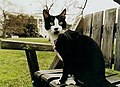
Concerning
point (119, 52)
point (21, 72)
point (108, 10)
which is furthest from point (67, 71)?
point (21, 72)

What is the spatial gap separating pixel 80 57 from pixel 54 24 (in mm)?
463

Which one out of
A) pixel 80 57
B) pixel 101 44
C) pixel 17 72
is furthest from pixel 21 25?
pixel 80 57

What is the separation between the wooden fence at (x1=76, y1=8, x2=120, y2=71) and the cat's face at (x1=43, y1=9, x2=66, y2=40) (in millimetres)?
427

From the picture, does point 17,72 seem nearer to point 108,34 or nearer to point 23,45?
point 23,45

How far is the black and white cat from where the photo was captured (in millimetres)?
1790

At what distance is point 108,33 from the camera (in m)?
2.36

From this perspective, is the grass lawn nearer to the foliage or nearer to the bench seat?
the bench seat

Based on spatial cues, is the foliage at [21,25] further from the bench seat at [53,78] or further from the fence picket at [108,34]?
the bench seat at [53,78]

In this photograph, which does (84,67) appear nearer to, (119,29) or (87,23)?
(119,29)

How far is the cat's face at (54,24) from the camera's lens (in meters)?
2.15

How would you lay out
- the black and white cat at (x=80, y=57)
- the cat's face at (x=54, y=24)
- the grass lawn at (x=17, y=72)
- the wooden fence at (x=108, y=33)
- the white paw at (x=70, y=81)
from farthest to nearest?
the grass lawn at (x=17, y=72) → the wooden fence at (x=108, y=33) → the cat's face at (x=54, y=24) → the white paw at (x=70, y=81) → the black and white cat at (x=80, y=57)

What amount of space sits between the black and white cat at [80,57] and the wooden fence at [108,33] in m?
0.42

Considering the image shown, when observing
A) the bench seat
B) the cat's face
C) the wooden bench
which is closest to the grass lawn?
the wooden bench

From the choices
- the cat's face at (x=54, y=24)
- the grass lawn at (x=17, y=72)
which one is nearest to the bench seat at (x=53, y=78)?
the cat's face at (x=54, y=24)
